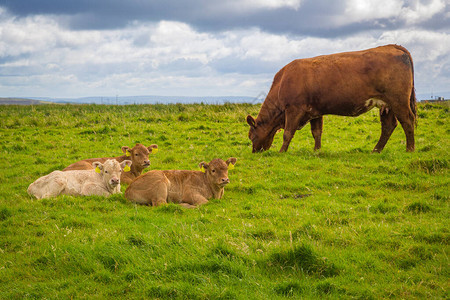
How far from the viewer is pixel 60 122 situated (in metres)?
25.4

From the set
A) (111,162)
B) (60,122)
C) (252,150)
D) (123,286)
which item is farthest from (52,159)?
(123,286)

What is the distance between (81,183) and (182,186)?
9.14 ft

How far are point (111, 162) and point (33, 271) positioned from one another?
476 cm

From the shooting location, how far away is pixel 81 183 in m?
11.1

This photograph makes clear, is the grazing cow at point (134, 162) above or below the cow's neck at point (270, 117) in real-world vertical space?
below

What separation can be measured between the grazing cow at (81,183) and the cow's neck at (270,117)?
684 centimetres

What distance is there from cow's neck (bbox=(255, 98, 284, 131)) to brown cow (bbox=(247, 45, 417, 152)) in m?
0.08

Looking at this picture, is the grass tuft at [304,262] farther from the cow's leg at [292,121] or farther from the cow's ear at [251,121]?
the cow's ear at [251,121]

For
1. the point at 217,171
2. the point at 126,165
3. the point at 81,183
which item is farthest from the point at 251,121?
the point at 81,183

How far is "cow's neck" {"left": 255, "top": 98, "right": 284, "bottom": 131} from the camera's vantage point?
53.1 feet

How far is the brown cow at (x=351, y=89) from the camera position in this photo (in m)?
13.6

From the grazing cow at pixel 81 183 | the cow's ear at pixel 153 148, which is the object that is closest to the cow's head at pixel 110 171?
the grazing cow at pixel 81 183

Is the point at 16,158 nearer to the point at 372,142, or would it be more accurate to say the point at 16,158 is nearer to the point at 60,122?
the point at 60,122

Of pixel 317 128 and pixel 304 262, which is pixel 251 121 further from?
pixel 304 262
